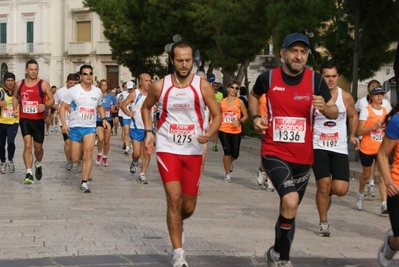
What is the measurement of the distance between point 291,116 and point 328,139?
8.60ft

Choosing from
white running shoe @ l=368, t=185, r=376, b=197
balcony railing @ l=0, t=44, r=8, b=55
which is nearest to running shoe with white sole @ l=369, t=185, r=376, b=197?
white running shoe @ l=368, t=185, r=376, b=197

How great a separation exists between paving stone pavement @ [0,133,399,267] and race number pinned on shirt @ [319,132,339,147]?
102 cm

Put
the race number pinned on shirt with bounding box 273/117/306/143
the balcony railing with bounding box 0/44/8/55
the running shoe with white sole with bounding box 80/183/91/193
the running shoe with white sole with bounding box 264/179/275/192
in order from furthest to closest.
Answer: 1. the balcony railing with bounding box 0/44/8/55
2. the running shoe with white sole with bounding box 264/179/275/192
3. the running shoe with white sole with bounding box 80/183/91/193
4. the race number pinned on shirt with bounding box 273/117/306/143

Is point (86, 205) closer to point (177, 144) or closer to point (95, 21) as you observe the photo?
point (177, 144)

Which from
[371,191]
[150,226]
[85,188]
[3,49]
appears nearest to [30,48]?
[3,49]

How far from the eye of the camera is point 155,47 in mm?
44906

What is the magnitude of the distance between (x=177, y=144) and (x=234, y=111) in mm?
8247

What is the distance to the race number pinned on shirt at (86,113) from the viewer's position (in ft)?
44.7

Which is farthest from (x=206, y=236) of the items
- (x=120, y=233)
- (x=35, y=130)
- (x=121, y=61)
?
(x=121, y=61)

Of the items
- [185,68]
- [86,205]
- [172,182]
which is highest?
[185,68]

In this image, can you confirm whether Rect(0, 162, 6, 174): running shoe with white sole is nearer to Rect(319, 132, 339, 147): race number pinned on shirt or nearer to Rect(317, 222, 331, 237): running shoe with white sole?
Rect(319, 132, 339, 147): race number pinned on shirt

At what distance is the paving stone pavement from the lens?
7.92m

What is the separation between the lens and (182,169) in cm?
758

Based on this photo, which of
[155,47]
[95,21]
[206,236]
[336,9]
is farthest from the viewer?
[95,21]
